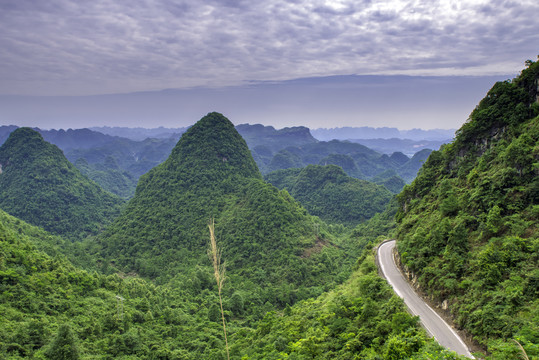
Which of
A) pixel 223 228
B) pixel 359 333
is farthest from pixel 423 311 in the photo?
pixel 223 228

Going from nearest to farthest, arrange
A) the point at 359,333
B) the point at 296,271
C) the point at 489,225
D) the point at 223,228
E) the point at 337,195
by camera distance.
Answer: the point at 359,333 < the point at 489,225 < the point at 296,271 < the point at 223,228 < the point at 337,195

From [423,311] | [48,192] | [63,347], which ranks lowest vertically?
[63,347]

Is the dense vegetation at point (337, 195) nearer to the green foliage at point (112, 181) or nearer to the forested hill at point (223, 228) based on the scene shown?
the forested hill at point (223, 228)

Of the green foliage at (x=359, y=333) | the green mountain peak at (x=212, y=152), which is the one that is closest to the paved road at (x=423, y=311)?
the green foliage at (x=359, y=333)

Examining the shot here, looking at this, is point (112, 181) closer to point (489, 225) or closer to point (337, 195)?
point (337, 195)

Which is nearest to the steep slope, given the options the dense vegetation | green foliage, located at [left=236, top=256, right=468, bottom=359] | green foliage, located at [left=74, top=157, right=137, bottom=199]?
green foliage, located at [left=236, top=256, right=468, bottom=359]

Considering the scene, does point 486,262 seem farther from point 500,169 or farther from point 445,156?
point 445,156

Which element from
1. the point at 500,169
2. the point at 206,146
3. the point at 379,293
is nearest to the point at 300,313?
the point at 379,293
